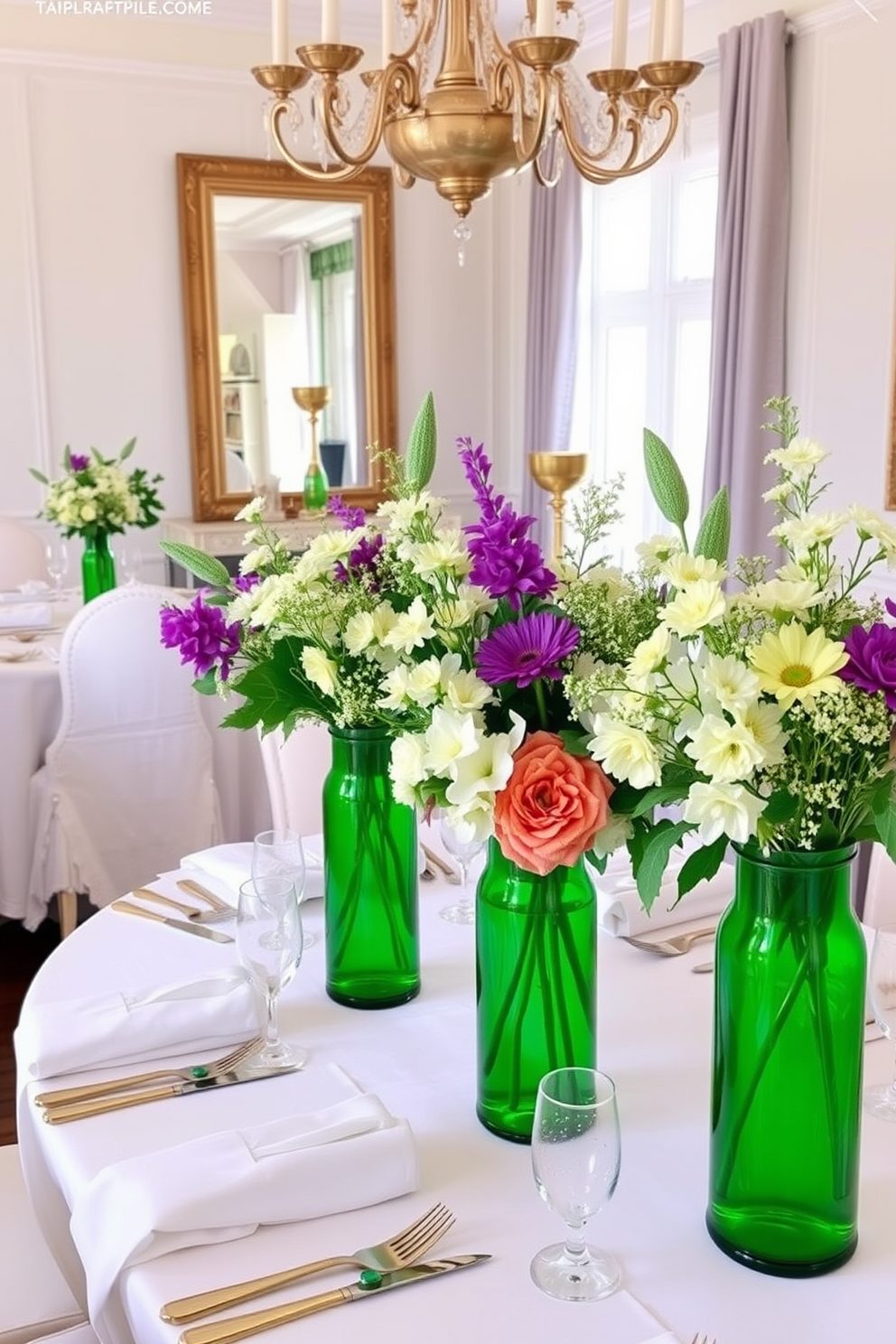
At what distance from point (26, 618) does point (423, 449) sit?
2710mm

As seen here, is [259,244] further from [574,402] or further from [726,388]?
[726,388]

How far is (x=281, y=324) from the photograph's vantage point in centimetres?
564

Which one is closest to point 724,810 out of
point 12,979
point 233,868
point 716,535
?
point 716,535

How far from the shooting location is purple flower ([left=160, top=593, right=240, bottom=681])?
1316mm

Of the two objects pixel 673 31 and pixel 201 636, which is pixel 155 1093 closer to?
pixel 201 636

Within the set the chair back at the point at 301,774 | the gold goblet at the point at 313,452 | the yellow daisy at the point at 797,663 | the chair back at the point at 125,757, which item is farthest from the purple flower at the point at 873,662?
the gold goblet at the point at 313,452

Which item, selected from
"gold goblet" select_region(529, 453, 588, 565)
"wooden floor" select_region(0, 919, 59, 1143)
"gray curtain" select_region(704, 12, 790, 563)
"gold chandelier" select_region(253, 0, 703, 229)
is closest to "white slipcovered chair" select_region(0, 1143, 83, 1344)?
"wooden floor" select_region(0, 919, 59, 1143)

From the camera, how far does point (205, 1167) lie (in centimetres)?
113

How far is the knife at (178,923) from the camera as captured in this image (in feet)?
5.56

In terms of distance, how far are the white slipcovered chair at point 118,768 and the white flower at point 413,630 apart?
2004 mm

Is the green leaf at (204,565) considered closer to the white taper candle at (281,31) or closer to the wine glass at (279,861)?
the wine glass at (279,861)

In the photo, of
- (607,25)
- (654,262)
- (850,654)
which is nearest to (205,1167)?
(850,654)

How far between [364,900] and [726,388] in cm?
338

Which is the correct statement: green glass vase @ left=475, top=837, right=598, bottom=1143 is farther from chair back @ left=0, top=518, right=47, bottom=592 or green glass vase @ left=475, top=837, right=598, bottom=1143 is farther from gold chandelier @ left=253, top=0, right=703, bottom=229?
chair back @ left=0, top=518, right=47, bottom=592
